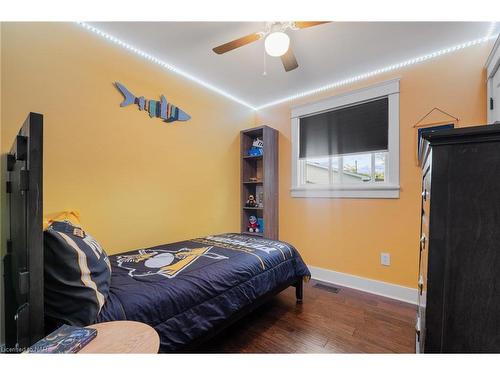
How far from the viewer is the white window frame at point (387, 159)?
2414 millimetres

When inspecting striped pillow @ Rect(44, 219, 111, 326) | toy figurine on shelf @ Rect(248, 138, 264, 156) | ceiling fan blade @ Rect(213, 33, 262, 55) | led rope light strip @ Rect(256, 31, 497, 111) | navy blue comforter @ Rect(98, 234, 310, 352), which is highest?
led rope light strip @ Rect(256, 31, 497, 111)

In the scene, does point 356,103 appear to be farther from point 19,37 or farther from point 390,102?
point 19,37

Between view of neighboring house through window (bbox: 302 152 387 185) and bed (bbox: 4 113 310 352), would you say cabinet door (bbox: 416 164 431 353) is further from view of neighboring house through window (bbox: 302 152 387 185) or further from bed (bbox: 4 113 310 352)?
view of neighboring house through window (bbox: 302 152 387 185)

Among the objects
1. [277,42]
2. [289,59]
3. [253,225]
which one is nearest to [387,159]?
[289,59]

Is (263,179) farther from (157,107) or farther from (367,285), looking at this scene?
(367,285)

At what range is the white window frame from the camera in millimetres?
2414

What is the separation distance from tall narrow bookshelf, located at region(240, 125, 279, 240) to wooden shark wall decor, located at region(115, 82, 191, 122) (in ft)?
3.50

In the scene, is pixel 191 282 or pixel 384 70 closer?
pixel 191 282

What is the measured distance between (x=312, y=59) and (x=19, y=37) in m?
2.40

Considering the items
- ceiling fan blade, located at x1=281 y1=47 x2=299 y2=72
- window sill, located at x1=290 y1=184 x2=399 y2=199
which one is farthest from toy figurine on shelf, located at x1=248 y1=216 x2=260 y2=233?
ceiling fan blade, located at x1=281 y1=47 x2=299 y2=72

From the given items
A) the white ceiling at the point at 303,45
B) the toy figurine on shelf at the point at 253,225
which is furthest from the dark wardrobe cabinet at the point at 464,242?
the toy figurine on shelf at the point at 253,225

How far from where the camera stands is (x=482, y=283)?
62 cm

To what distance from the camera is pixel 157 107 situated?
7.72 ft

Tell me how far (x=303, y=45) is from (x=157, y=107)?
5.19 feet
